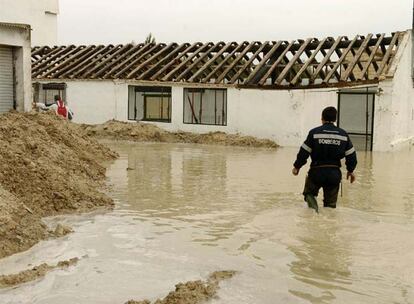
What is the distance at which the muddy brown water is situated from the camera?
554 cm

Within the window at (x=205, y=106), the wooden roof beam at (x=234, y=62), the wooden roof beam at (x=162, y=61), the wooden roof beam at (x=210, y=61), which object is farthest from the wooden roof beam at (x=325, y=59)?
the wooden roof beam at (x=162, y=61)

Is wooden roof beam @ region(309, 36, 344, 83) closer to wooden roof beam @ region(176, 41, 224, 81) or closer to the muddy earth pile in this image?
wooden roof beam @ region(176, 41, 224, 81)

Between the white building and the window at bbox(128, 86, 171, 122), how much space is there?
0.14 ft

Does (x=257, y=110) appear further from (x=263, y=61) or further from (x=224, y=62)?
(x=224, y=62)

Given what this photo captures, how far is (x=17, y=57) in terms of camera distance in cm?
1436

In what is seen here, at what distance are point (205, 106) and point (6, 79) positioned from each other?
34.2 feet

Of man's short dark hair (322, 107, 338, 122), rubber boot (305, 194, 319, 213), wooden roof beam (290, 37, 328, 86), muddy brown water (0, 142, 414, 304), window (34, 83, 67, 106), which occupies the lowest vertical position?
muddy brown water (0, 142, 414, 304)

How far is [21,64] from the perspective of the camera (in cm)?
1438

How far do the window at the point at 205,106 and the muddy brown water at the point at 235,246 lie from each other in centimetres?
1074

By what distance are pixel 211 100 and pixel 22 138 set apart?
42.7 feet

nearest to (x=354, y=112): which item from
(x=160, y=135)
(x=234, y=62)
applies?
(x=234, y=62)

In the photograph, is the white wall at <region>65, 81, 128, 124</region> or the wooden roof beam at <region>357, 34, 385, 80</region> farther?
the white wall at <region>65, 81, 128, 124</region>

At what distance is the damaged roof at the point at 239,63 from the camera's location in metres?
21.2

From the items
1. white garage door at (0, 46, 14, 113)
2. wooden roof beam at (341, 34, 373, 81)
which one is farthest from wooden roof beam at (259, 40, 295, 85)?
white garage door at (0, 46, 14, 113)
